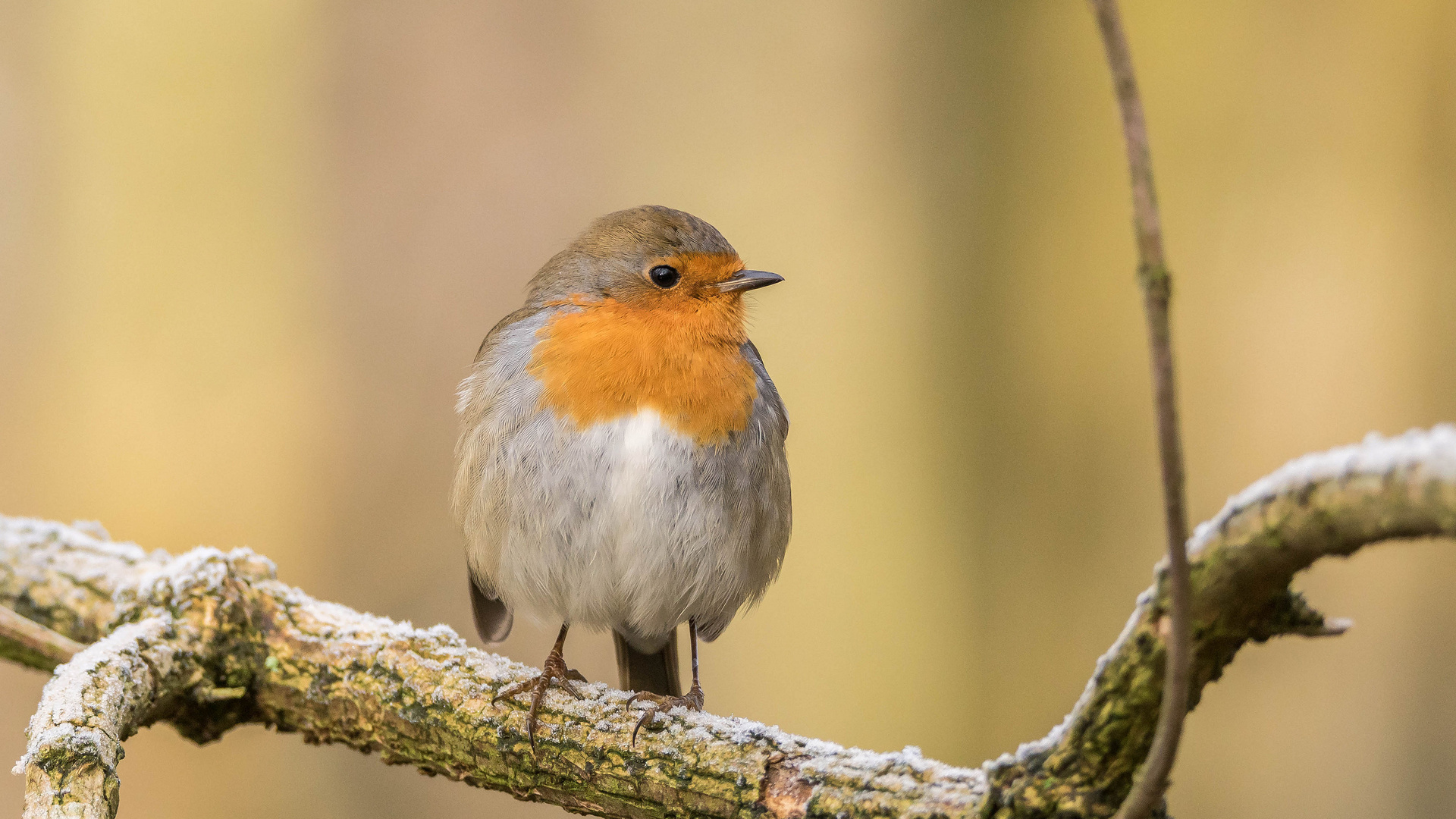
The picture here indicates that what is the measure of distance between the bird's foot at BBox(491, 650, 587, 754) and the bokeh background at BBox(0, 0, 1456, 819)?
149 centimetres

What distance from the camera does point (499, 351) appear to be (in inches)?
97.3

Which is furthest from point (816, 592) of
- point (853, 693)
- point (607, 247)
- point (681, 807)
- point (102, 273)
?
point (102, 273)

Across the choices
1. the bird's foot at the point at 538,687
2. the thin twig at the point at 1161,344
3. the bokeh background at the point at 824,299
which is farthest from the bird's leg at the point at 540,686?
the bokeh background at the point at 824,299

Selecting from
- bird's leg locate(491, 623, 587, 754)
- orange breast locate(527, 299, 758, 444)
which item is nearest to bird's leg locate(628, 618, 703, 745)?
bird's leg locate(491, 623, 587, 754)

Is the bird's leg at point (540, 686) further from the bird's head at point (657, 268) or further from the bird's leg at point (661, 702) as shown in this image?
the bird's head at point (657, 268)

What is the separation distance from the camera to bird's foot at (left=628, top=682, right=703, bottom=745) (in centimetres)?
200

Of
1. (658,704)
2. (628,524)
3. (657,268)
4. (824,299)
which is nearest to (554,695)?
(658,704)

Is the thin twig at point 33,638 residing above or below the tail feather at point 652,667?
below

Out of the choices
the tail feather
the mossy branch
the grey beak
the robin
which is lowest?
the mossy branch

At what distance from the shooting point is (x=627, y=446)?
2.24 m

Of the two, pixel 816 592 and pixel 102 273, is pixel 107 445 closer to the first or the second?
pixel 102 273

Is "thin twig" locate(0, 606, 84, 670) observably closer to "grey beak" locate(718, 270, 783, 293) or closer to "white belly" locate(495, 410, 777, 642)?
"white belly" locate(495, 410, 777, 642)

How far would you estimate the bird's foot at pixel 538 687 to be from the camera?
209 centimetres

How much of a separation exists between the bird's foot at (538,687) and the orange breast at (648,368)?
0.51m
